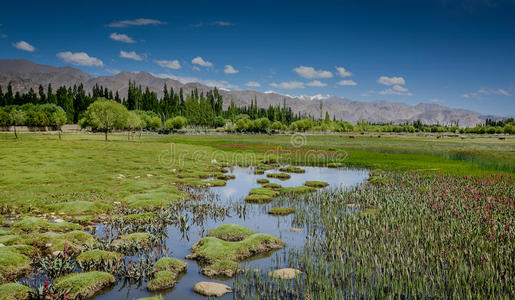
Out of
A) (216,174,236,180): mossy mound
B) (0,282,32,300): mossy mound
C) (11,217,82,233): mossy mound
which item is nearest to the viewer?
(0,282,32,300): mossy mound

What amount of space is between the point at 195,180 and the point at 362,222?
17492 mm

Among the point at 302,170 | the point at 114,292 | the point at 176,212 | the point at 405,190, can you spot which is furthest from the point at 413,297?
the point at 302,170

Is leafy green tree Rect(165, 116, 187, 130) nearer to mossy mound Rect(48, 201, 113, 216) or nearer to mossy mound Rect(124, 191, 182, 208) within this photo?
mossy mound Rect(124, 191, 182, 208)

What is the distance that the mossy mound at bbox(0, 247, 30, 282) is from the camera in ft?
33.5

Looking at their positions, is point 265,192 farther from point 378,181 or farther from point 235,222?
point 378,181

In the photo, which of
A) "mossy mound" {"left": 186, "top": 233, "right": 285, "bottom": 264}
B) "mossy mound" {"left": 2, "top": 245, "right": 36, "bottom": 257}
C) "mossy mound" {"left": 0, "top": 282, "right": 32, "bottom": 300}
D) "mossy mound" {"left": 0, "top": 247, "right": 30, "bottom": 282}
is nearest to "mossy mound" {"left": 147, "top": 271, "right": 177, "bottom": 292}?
"mossy mound" {"left": 186, "top": 233, "right": 285, "bottom": 264}

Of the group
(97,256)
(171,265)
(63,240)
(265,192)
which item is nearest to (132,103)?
(265,192)

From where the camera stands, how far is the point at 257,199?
22.2 metres

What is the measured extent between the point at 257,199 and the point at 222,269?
11.0 meters

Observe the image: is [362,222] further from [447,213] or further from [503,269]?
[503,269]

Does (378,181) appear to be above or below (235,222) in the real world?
above

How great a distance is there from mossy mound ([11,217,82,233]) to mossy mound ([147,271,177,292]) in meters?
7.07

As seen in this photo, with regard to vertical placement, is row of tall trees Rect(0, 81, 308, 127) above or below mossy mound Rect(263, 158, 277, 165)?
above

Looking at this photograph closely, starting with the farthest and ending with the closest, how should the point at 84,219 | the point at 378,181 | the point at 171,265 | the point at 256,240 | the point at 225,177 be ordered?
1. the point at 225,177
2. the point at 378,181
3. the point at 84,219
4. the point at 256,240
5. the point at 171,265
